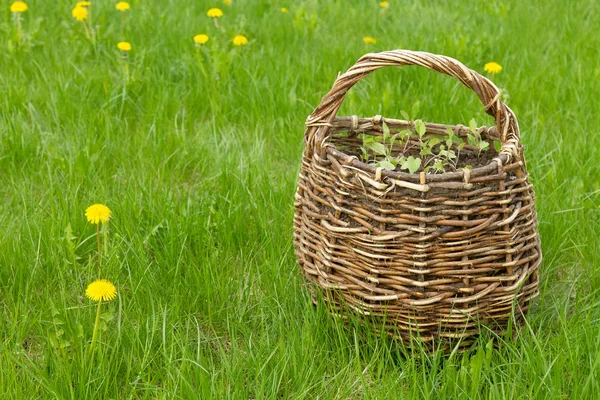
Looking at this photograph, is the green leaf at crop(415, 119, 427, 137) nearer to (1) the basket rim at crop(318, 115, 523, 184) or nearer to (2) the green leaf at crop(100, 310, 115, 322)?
(1) the basket rim at crop(318, 115, 523, 184)

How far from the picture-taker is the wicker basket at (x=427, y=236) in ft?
5.77

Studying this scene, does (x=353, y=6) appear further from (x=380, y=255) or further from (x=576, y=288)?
(x=380, y=255)

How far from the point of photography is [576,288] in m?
2.24

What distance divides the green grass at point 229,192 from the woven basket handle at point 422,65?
1.49 ft

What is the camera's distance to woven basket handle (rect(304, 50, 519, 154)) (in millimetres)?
1837

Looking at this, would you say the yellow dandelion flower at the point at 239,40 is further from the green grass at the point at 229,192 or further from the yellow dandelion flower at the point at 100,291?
the yellow dandelion flower at the point at 100,291

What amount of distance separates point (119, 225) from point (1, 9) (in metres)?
2.30

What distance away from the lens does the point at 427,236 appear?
1745mm

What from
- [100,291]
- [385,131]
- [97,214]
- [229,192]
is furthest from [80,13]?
[100,291]

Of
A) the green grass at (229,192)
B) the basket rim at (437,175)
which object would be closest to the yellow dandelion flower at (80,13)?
the green grass at (229,192)

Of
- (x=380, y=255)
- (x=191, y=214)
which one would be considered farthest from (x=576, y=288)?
(x=191, y=214)

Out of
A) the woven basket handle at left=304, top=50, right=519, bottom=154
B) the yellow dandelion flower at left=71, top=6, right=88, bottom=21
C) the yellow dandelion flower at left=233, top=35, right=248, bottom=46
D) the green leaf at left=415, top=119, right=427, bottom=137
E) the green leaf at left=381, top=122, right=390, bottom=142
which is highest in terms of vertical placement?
the woven basket handle at left=304, top=50, right=519, bottom=154

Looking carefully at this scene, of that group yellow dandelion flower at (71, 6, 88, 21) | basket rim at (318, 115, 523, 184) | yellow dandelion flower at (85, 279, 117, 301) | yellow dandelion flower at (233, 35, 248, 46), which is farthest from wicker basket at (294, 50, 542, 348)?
yellow dandelion flower at (71, 6, 88, 21)

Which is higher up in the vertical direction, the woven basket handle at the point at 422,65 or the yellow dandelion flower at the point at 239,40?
the woven basket handle at the point at 422,65
